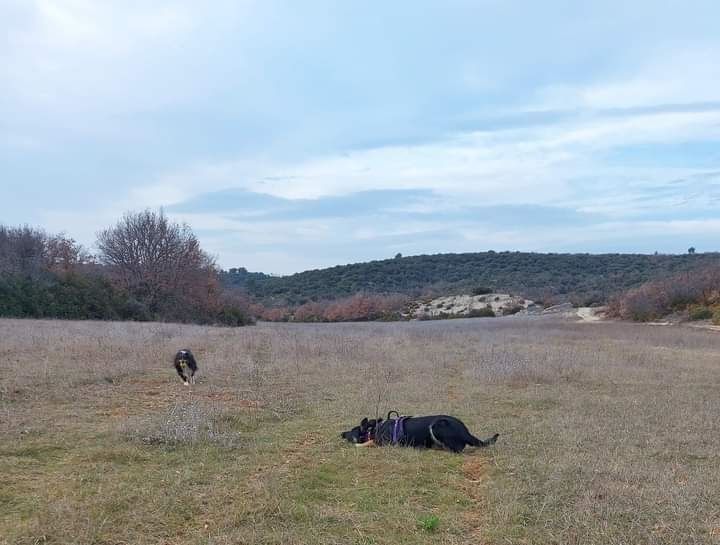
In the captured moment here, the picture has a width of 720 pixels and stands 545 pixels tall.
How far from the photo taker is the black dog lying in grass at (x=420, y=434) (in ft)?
21.5

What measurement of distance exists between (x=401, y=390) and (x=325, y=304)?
136 ft

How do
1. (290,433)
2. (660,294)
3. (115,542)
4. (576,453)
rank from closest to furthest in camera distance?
(115,542) < (576,453) < (290,433) < (660,294)

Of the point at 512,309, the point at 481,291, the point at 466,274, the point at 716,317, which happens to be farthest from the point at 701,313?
the point at 466,274

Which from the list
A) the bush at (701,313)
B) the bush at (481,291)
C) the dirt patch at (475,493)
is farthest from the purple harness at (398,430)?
the bush at (481,291)

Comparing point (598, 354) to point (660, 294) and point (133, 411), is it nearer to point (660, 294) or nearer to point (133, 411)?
point (133, 411)

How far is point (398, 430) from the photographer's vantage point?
22.1ft

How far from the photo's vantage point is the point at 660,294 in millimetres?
34750

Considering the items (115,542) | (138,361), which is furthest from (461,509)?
(138,361)

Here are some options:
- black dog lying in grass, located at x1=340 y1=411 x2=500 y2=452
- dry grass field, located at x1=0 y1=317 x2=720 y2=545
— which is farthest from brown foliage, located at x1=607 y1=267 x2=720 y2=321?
black dog lying in grass, located at x1=340 y1=411 x2=500 y2=452

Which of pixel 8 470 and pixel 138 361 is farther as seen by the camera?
pixel 138 361

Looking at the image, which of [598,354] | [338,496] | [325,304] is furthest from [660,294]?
[338,496]

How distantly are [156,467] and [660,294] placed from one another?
34345 mm

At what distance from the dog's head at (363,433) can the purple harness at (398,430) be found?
24cm

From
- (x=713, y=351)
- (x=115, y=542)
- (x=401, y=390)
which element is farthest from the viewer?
(x=713, y=351)
